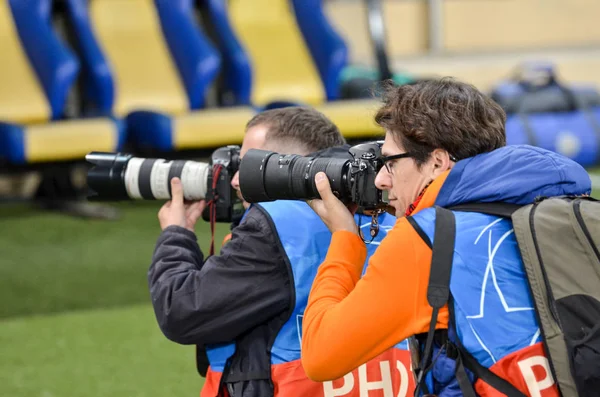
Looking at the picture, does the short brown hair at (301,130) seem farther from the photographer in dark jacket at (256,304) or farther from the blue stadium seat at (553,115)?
the blue stadium seat at (553,115)

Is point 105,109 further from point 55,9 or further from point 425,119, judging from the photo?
point 425,119

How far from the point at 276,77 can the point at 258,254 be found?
15.4 ft

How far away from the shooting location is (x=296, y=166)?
5.93 feet

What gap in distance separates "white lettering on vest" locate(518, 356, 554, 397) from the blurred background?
6.35 feet

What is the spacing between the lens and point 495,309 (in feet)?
4.91


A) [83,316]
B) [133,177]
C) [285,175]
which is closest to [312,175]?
[285,175]

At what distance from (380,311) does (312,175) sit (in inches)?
14.3

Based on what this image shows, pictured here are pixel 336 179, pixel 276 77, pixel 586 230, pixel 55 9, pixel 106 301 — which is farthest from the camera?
pixel 276 77

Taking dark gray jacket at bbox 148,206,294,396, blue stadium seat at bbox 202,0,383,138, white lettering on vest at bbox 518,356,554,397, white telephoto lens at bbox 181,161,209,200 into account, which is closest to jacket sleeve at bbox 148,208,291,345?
dark gray jacket at bbox 148,206,294,396

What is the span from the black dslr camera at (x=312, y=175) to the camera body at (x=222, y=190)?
0.86 ft

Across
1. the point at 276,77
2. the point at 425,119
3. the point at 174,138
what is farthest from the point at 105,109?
the point at 425,119

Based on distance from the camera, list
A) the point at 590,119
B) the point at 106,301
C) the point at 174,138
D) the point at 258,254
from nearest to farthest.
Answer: the point at 258,254 < the point at 106,301 < the point at 174,138 < the point at 590,119

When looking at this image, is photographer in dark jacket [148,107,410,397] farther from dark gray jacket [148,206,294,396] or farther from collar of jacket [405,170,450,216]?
collar of jacket [405,170,450,216]

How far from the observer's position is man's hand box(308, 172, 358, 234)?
1703mm
